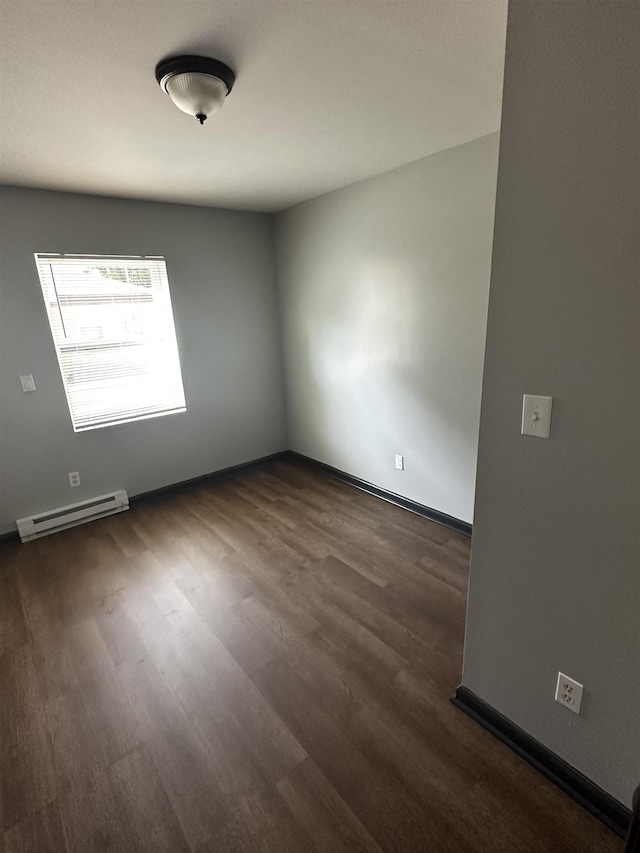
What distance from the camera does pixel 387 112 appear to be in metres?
1.82

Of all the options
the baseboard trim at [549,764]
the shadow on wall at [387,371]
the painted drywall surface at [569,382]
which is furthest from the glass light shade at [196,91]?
the baseboard trim at [549,764]

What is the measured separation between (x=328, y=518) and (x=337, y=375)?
124 centimetres

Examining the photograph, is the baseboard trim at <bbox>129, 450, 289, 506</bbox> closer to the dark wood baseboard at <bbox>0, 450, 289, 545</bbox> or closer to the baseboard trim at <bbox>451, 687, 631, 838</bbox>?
the dark wood baseboard at <bbox>0, 450, 289, 545</bbox>

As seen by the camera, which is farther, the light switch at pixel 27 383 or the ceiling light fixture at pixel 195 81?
the light switch at pixel 27 383

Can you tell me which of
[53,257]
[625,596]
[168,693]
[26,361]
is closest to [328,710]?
[168,693]

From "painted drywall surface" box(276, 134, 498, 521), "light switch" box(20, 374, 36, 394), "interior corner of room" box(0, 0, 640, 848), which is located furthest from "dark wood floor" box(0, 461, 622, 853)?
"light switch" box(20, 374, 36, 394)

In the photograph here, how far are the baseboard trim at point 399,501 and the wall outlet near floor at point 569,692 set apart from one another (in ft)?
4.83

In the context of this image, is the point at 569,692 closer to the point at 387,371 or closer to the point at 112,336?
the point at 387,371

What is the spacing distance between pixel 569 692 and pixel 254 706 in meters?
1.17

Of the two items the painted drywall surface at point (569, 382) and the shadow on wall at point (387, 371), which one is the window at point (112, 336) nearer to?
the shadow on wall at point (387, 371)

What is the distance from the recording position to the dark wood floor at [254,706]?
1251mm

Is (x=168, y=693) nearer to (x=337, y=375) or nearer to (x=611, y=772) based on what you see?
(x=611, y=772)

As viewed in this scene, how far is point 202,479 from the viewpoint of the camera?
3.85m

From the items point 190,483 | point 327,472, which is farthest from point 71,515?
point 327,472
